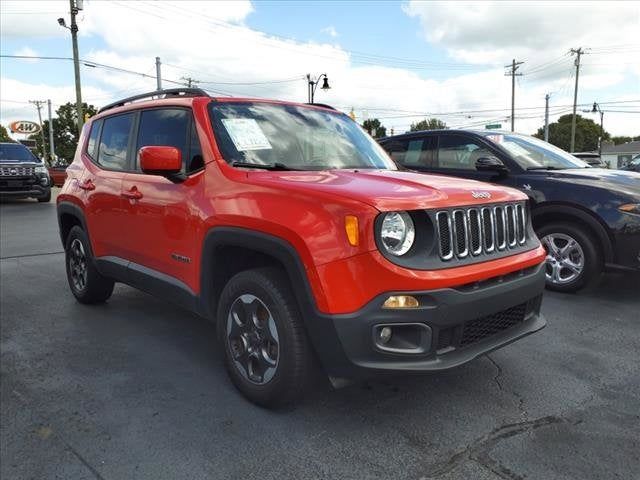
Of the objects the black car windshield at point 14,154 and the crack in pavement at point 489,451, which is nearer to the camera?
the crack in pavement at point 489,451

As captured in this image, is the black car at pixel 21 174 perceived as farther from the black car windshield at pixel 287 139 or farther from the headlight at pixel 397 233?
the headlight at pixel 397 233

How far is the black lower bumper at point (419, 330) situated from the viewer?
253cm

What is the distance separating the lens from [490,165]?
5.62 meters

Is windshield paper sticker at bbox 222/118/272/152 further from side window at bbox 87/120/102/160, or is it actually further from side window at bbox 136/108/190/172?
side window at bbox 87/120/102/160

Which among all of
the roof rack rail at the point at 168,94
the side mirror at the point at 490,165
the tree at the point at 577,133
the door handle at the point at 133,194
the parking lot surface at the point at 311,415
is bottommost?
the parking lot surface at the point at 311,415

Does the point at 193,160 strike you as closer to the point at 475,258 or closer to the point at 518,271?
the point at 475,258

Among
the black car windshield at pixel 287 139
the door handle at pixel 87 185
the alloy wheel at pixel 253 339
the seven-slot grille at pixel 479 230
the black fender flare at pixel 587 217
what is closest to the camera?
the seven-slot grille at pixel 479 230

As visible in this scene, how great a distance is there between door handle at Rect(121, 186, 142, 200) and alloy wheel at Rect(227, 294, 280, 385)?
1.35 meters

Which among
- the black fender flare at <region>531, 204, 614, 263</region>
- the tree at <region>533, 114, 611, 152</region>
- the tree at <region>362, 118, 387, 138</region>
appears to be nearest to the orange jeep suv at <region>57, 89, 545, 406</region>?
the black fender flare at <region>531, 204, 614, 263</region>

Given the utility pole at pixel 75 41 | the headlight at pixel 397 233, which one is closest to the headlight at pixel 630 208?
the headlight at pixel 397 233

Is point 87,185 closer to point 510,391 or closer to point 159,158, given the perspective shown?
point 159,158

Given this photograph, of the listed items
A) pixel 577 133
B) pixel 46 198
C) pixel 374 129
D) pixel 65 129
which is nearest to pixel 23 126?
pixel 65 129

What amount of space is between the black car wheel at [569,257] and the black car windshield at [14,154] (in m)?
15.2

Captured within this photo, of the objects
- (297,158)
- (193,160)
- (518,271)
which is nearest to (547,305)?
(518,271)
